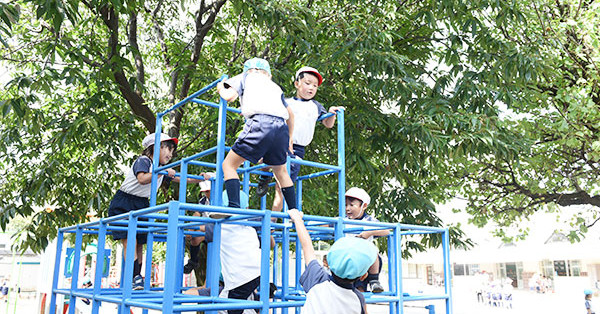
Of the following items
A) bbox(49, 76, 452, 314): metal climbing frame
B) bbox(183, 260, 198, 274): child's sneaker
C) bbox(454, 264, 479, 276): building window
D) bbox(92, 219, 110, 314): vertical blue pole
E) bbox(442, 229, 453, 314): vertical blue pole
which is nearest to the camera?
bbox(49, 76, 452, 314): metal climbing frame

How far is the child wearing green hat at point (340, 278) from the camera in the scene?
264cm

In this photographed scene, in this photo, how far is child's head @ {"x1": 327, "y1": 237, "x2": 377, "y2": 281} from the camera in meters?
2.62

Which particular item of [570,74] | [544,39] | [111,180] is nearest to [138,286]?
[111,180]

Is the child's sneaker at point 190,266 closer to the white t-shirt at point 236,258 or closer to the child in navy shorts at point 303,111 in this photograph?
the child in navy shorts at point 303,111

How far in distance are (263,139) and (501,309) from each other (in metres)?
23.5

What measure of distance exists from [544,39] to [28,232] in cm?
795

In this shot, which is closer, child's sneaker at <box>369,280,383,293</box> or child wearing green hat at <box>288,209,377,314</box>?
child wearing green hat at <box>288,209,377,314</box>

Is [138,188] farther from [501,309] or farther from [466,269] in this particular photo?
[466,269]

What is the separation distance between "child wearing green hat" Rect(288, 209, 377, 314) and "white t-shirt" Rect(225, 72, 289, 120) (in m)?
1.29

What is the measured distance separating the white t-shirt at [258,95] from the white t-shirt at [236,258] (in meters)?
0.90

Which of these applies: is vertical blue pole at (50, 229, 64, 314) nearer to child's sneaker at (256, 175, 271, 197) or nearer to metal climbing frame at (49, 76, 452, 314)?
metal climbing frame at (49, 76, 452, 314)

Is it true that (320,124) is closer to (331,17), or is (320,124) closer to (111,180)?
(331,17)

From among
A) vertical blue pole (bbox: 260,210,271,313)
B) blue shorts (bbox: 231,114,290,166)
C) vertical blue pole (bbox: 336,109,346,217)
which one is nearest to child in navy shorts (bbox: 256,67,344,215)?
vertical blue pole (bbox: 336,109,346,217)

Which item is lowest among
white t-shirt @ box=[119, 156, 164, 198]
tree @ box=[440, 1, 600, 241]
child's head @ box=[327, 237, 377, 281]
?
child's head @ box=[327, 237, 377, 281]
